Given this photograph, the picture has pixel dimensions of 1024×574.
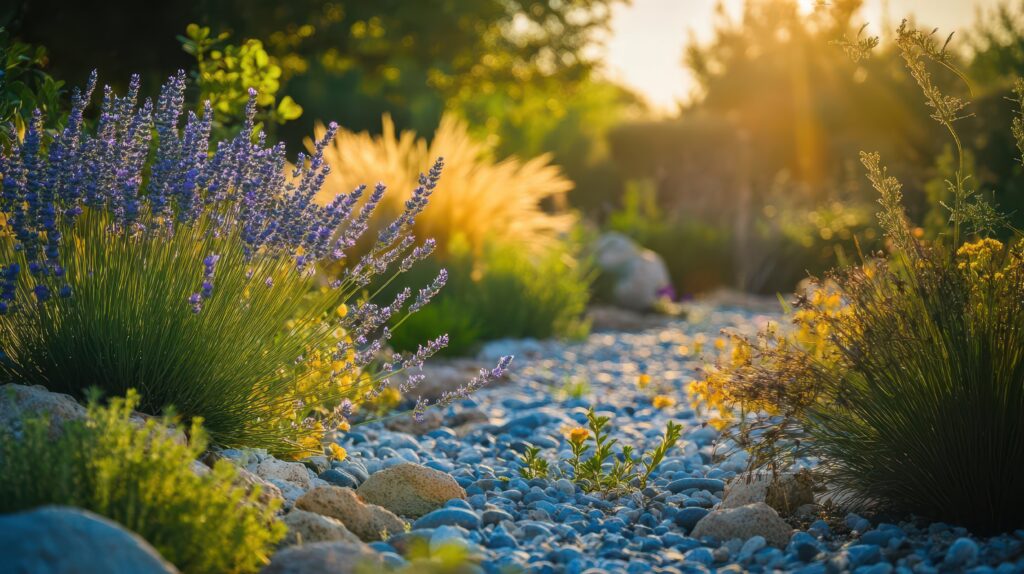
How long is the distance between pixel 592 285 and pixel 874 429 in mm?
8480

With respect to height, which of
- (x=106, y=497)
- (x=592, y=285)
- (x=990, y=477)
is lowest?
(x=106, y=497)

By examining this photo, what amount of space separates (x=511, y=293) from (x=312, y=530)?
598 centimetres

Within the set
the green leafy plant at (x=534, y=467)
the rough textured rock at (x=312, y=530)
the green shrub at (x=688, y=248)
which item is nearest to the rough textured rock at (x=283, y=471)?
the rough textured rock at (x=312, y=530)

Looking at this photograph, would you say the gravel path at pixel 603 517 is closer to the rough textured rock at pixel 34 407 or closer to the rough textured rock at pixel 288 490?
the rough textured rock at pixel 288 490

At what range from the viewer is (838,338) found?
3129mm

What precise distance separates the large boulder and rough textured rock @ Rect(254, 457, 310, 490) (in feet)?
26.2

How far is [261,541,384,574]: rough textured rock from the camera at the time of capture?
2.22 meters

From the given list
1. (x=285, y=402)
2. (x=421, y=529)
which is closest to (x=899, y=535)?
(x=421, y=529)

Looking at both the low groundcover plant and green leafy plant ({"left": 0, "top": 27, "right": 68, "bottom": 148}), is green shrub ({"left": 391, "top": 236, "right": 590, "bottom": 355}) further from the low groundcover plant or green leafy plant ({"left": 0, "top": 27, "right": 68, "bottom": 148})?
green leafy plant ({"left": 0, "top": 27, "right": 68, "bottom": 148})

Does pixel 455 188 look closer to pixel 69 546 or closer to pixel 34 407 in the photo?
pixel 34 407

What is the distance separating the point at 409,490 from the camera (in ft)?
10.9

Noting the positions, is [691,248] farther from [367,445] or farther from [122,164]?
[122,164]

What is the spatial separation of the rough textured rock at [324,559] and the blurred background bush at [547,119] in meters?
2.00

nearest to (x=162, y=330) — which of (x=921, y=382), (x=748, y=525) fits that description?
(x=748, y=525)
